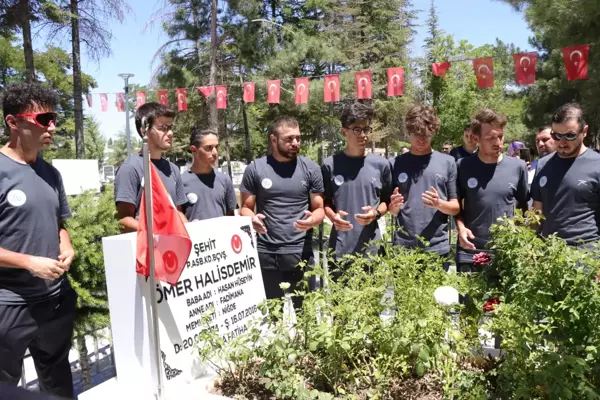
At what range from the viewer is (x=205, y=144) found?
3.67m

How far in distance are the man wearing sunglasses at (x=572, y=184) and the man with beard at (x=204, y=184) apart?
91.9 inches

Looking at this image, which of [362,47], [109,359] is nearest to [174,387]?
[109,359]

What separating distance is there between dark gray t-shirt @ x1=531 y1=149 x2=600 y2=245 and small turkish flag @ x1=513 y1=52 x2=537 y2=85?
8.14m

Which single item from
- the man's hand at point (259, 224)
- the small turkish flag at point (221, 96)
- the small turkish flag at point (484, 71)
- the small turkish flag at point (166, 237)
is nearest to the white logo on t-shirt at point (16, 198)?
the small turkish flag at point (166, 237)

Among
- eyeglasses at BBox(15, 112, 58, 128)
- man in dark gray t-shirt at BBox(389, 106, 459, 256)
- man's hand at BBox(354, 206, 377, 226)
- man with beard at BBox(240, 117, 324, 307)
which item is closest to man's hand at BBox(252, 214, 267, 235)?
man with beard at BBox(240, 117, 324, 307)

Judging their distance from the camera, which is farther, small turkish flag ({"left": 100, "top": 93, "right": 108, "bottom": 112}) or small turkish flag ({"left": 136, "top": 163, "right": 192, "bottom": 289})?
small turkish flag ({"left": 100, "top": 93, "right": 108, "bottom": 112})

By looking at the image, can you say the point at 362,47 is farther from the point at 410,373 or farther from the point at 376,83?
the point at 410,373

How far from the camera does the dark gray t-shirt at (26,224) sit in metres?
2.41

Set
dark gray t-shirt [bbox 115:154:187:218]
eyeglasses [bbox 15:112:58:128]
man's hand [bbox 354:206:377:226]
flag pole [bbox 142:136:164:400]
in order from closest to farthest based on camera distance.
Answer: flag pole [bbox 142:136:164:400], eyeglasses [bbox 15:112:58:128], dark gray t-shirt [bbox 115:154:187:218], man's hand [bbox 354:206:377:226]

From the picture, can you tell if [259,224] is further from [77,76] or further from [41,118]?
[77,76]

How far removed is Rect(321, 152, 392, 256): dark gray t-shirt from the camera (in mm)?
3471

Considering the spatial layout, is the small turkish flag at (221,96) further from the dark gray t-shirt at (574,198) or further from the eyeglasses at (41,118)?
the dark gray t-shirt at (574,198)

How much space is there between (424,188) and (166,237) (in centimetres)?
193

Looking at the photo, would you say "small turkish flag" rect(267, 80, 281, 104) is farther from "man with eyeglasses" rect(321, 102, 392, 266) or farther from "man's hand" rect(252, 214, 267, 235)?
"man's hand" rect(252, 214, 267, 235)
